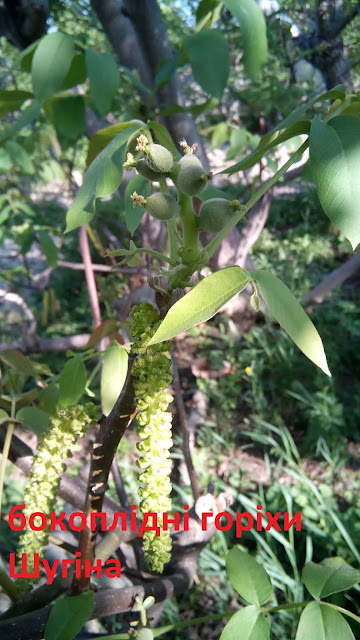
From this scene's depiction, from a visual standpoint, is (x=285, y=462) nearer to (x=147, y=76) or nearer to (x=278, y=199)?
(x=147, y=76)

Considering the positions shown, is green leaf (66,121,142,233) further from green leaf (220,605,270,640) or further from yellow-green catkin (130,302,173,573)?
green leaf (220,605,270,640)

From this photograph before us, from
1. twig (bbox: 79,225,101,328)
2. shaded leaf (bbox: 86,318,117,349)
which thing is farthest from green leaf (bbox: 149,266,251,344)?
twig (bbox: 79,225,101,328)

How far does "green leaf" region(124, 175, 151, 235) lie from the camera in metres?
0.56

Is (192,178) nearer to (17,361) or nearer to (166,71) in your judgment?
(17,361)

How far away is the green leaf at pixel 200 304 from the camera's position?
0.33 meters

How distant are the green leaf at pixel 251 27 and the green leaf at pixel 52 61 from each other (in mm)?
283

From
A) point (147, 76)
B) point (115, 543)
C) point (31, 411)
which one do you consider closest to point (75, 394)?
point (31, 411)

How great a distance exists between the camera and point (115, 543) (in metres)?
0.68

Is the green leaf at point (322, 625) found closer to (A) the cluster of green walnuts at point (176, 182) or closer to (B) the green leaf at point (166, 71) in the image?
(A) the cluster of green walnuts at point (176, 182)

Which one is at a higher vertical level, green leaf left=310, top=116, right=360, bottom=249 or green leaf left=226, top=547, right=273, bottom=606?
green leaf left=310, top=116, right=360, bottom=249

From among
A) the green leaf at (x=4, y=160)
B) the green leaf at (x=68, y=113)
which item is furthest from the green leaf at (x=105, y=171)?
the green leaf at (x=4, y=160)

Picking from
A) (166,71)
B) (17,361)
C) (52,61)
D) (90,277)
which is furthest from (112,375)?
(166,71)

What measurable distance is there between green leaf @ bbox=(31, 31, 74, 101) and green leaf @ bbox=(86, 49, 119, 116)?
71 mm

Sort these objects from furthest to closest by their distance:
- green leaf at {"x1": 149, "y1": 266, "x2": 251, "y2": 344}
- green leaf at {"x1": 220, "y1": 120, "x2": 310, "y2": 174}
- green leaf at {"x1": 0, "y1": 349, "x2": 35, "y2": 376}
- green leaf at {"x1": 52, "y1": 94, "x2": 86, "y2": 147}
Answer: green leaf at {"x1": 52, "y1": 94, "x2": 86, "y2": 147}, green leaf at {"x1": 0, "y1": 349, "x2": 35, "y2": 376}, green leaf at {"x1": 220, "y1": 120, "x2": 310, "y2": 174}, green leaf at {"x1": 149, "y1": 266, "x2": 251, "y2": 344}
